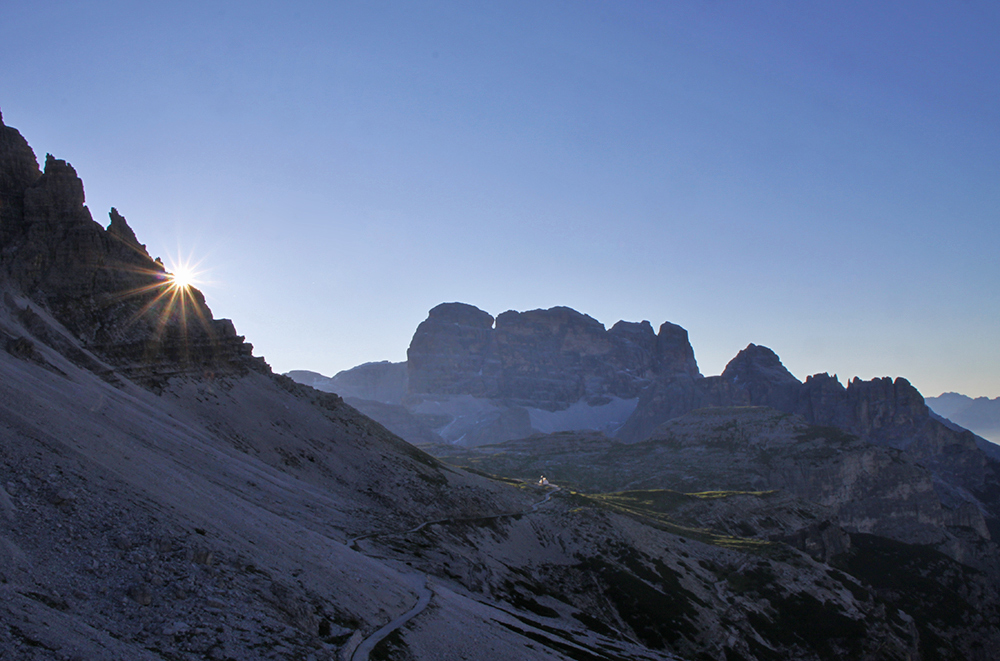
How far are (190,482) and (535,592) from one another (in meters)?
41.0

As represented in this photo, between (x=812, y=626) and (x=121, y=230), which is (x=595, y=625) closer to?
(x=812, y=626)

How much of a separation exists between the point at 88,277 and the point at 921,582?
171 metres

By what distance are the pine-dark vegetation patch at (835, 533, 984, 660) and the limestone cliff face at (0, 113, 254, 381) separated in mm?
127882

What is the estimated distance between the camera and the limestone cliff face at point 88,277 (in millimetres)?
86875

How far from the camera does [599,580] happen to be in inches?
3438

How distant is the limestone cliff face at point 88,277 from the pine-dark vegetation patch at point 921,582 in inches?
5035

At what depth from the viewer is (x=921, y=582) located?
151 meters

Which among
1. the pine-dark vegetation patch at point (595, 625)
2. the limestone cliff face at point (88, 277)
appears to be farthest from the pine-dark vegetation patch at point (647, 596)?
the limestone cliff face at point (88, 277)

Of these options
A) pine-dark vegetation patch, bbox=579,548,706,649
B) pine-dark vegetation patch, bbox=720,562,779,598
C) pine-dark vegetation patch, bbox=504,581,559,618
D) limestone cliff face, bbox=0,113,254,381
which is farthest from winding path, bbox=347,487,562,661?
pine-dark vegetation patch, bbox=720,562,779,598

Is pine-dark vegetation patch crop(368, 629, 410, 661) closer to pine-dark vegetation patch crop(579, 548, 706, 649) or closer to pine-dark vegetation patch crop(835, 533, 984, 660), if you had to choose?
pine-dark vegetation patch crop(579, 548, 706, 649)

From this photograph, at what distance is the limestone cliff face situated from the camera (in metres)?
86.9

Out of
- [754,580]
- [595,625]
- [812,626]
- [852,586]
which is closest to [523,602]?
[595,625]

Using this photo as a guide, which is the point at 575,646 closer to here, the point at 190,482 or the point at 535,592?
the point at 535,592

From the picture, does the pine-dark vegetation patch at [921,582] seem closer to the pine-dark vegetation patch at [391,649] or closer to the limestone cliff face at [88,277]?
the pine-dark vegetation patch at [391,649]
